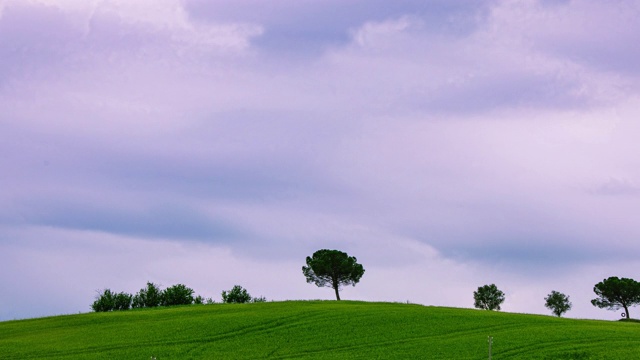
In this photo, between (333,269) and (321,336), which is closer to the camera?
(321,336)

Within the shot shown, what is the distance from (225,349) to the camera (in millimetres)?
56188

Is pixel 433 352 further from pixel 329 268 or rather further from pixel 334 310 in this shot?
pixel 329 268

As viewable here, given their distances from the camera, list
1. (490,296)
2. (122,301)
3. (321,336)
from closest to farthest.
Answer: (321,336)
(122,301)
(490,296)

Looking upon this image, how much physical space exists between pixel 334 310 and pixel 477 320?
1471 cm

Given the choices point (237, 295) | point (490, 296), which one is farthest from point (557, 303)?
point (237, 295)

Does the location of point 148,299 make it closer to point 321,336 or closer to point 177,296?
point 177,296

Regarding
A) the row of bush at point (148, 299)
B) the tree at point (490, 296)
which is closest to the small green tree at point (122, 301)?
the row of bush at point (148, 299)

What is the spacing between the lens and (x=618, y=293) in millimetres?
118000

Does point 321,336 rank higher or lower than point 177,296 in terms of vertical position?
lower

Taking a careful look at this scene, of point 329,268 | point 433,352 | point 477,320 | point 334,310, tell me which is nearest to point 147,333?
point 334,310

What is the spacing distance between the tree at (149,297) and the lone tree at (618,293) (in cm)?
7433

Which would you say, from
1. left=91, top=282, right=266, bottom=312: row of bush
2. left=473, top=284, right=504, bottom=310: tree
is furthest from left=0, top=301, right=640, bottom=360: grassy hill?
left=473, top=284, right=504, bottom=310: tree

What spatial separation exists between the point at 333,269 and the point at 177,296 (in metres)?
26.5

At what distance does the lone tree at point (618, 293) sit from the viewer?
116 m
